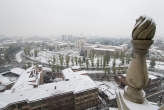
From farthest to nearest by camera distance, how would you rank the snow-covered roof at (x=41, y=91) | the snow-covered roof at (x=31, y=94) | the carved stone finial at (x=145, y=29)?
1. the snow-covered roof at (x=41, y=91)
2. the snow-covered roof at (x=31, y=94)
3. the carved stone finial at (x=145, y=29)

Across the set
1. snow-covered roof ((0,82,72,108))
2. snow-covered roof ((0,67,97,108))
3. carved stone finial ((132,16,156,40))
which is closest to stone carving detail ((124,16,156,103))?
carved stone finial ((132,16,156,40))

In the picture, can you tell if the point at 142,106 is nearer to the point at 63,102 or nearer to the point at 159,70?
the point at 63,102

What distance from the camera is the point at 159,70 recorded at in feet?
75.8

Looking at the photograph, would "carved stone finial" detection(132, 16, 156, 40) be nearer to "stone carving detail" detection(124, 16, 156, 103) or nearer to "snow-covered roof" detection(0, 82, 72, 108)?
"stone carving detail" detection(124, 16, 156, 103)

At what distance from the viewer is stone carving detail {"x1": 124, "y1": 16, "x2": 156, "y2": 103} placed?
4.42 ft

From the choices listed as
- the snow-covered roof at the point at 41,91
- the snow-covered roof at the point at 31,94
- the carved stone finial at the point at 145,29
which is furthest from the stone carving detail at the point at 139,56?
the snow-covered roof at the point at 31,94

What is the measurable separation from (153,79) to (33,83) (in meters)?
19.5

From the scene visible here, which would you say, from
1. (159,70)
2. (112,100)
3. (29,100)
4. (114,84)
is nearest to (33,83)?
(29,100)

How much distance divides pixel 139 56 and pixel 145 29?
17.2 inches

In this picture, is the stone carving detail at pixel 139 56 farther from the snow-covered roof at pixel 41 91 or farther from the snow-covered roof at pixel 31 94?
the snow-covered roof at pixel 31 94

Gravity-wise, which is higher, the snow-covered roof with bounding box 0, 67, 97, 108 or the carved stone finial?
the carved stone finial

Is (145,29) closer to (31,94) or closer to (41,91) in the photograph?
(41,91)

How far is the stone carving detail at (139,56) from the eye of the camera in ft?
4.42

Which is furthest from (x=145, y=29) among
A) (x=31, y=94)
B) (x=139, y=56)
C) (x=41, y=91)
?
(x=31, y=94)
